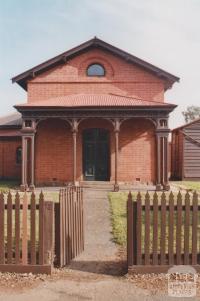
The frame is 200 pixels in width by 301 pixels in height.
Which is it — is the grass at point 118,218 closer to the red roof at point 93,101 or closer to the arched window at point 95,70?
the red roof at point 93,101

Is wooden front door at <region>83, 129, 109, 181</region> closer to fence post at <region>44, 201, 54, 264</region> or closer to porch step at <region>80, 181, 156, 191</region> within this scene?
porch step at <region>80, 181, 156, 191</region>

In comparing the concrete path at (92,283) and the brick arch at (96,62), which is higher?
the brick arch at (96,62)

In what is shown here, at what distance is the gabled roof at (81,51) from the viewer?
20.6 meters

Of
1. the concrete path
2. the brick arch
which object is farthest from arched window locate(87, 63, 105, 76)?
the concrete path

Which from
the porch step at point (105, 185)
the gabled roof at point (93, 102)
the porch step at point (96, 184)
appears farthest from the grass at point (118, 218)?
the gabled roof at point (93, 102)

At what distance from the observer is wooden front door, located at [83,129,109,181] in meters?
20.6

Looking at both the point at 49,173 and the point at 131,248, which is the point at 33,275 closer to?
the point at 131,248

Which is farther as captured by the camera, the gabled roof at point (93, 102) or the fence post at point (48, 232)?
the gabled roof at point (93, 102)

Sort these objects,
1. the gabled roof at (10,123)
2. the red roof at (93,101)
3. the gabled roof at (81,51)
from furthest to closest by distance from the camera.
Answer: the gabled roof at (10,123) < the gabled roof at (81,51) < the red roof at (93,101)

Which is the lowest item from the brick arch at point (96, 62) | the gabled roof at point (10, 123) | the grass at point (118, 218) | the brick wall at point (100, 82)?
the grass at point (118, 218)

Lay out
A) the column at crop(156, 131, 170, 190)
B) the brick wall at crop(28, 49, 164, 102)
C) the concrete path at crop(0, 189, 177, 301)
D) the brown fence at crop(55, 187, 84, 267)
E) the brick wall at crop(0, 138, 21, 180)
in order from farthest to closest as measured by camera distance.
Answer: the brick wall at crop(0, 138, 21, 180), the brick wall at crop(28, 49, 164, 102), the column at crop(156, 131, 170, 190), the brown fence at crop(55, 187, 84, 267), the concrete path at crop(0, 189, 177, 301)

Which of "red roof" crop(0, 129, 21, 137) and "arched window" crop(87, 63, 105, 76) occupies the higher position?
"arched window" crop(87, 63, 105, 76)

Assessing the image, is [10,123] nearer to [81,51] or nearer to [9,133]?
[9,133]

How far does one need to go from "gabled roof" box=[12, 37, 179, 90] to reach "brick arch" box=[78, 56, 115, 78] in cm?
57
